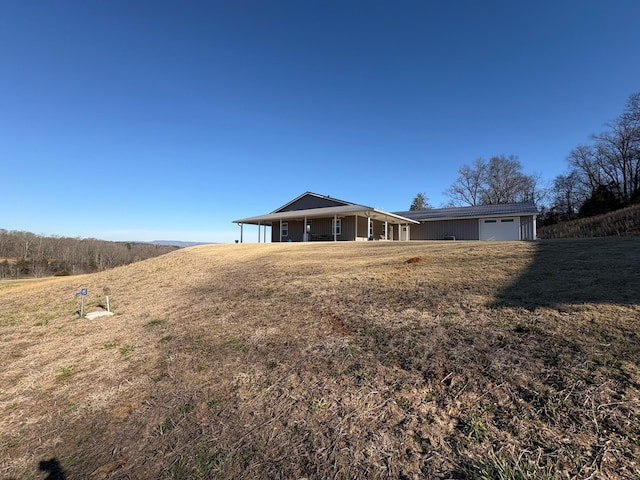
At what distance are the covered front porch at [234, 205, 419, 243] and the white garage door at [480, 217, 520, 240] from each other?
15.5ft

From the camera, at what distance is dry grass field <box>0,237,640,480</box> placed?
7.39 feet

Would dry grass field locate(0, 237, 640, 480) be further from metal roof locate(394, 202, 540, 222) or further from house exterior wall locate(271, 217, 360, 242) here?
metal roof locate(394, 202, 540, 222)

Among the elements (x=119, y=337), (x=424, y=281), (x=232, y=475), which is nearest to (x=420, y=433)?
(x=232, y=475)

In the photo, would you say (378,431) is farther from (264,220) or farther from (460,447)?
(264,220)

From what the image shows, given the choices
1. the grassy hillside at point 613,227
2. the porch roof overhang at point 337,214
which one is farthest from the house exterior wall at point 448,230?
the grassy hillside at point 613,227

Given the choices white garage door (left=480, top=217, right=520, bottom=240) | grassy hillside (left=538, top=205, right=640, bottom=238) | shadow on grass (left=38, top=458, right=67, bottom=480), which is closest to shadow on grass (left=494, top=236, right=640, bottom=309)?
shadow on grass (left=38, top=458, right=67, bottom=480)

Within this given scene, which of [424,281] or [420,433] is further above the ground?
[424,281]

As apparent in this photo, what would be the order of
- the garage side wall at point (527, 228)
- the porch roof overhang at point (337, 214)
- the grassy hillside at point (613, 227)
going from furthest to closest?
the garage side wall at point (527, 228) → the porch roof overhang at point (337, 214) → the grassy hillside at point (613, 227)

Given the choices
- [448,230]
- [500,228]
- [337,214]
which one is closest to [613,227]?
[500,228]

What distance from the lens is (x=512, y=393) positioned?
266 cm

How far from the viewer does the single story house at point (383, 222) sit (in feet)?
69.1

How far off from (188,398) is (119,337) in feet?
11.1

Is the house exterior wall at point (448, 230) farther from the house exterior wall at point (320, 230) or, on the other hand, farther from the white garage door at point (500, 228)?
the house exterior wall at point (320, 230)

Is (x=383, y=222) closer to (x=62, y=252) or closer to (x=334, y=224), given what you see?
(x=334, y=224)
